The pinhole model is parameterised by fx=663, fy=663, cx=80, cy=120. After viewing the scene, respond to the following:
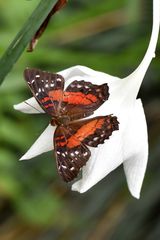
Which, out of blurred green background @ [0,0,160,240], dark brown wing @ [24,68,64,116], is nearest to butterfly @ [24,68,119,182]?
dark brown wing @ [24,68,64,116]

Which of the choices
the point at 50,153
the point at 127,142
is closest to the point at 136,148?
the point at 127,142

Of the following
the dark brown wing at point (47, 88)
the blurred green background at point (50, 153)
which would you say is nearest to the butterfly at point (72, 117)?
the dark brown wing at point (47, 88)

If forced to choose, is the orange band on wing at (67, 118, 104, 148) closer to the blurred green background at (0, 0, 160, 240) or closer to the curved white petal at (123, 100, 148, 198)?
the curved white petal at (123, 100, 148, 198)

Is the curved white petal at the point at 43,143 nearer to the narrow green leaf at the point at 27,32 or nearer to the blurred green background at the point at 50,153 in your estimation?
the narrow green leaf at the point at 27,32

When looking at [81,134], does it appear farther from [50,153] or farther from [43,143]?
[50,153]

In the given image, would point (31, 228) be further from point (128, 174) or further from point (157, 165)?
point (128, 174)

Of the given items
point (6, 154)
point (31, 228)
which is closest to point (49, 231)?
point (31, 228)
